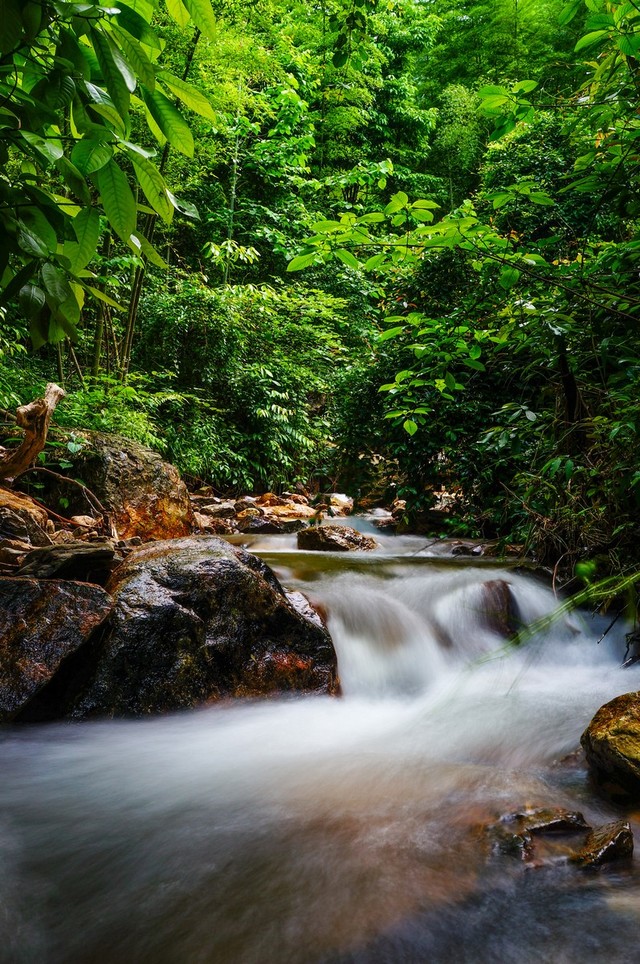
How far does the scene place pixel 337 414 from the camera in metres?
7.64

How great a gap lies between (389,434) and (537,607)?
3061mm

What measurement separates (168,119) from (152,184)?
10cm

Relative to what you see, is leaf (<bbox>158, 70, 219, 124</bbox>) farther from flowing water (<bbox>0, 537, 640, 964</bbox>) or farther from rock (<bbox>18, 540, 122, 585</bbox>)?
rock (<bbox>18, 540, 122, 585</bbox>)

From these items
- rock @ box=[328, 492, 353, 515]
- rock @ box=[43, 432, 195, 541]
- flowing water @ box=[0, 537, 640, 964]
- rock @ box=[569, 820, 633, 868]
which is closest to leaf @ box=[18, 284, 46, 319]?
flowing water @ box=[0, 537, 640, 964]

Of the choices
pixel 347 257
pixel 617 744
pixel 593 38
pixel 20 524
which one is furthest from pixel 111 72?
pixel 20 524

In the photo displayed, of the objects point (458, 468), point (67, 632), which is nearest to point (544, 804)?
point (67, 632)

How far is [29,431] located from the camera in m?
4.06

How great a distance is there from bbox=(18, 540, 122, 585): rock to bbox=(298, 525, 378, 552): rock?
3164mm

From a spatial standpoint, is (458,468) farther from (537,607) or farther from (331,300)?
(331,300)

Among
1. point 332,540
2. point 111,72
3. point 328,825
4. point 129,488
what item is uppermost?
point 111,72

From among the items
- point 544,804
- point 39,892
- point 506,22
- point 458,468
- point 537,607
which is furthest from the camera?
point 506,22

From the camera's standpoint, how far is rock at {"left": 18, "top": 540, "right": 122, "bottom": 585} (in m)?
3.32

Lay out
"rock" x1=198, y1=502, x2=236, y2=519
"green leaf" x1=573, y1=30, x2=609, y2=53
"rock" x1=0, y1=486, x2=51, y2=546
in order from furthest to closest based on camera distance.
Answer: "rock" x1=198, y1=502, x2=236, y2=519, "rock" x1=0, y1=486, x2=51, y2=546, "green leaf" x1=573, y1=30, x2=609, y2=53

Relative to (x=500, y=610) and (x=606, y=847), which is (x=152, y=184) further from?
(x=500, y=610)
